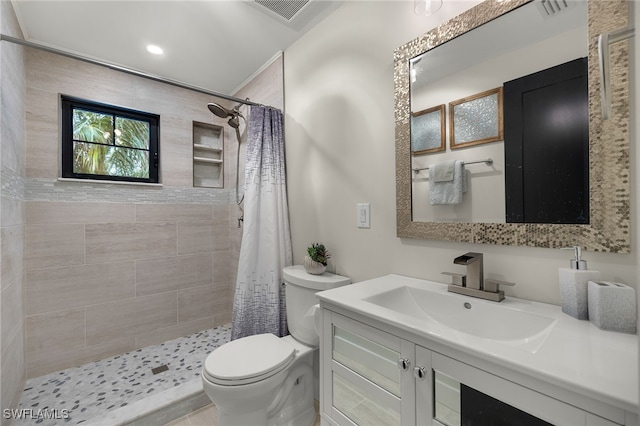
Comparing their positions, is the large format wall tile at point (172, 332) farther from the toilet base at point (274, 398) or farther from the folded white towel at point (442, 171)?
the folded white towel at point (442, 171)

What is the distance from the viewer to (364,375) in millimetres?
913

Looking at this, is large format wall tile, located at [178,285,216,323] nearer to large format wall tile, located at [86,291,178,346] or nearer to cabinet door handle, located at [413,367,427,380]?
large format wall tile, located at [86,291,178,346]

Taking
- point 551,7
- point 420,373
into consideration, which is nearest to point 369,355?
point 420,373

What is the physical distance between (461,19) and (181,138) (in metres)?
2.38

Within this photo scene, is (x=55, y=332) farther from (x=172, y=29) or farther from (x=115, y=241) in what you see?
(x=172, y=29)

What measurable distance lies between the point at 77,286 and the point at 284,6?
246 cm

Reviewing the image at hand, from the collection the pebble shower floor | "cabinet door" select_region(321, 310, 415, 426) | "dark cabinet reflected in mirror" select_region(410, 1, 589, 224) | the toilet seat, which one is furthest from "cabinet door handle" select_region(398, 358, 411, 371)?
the pebble shower floor

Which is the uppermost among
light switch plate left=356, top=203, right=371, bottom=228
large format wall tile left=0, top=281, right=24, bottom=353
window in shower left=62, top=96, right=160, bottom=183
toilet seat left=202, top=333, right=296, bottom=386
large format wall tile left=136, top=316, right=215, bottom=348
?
window in shower left=62, top=96, right=160, bottom=183

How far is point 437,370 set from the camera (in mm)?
715

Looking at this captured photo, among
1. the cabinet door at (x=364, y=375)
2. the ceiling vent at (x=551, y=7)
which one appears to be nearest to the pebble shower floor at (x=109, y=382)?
the cabinet door at (x=364, y=375)

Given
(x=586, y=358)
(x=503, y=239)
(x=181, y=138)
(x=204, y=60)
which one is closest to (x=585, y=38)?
(x=503, y=239)

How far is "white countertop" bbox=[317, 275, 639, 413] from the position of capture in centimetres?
49

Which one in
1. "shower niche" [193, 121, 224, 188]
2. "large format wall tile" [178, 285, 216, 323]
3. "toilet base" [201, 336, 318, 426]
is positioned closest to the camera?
Answer: "toilet base" [201, 336, 318, 426]

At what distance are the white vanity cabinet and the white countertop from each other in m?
0.04
